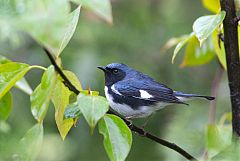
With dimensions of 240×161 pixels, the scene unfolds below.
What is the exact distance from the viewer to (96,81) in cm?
368

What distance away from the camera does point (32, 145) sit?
3.78 feet

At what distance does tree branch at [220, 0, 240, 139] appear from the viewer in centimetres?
144

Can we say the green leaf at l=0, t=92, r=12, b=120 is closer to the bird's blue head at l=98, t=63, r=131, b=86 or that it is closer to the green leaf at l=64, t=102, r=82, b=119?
the green leaf at l=64, t=102, r=82, b=119

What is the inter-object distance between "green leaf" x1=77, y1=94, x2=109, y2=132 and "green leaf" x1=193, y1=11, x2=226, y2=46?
1.20 feet

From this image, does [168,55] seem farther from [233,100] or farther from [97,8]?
[97,8]

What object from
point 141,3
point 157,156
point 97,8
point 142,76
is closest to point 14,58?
point 141,3

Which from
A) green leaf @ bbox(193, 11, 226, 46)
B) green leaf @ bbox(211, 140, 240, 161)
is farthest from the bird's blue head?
green leaf @ bbox(211, 140, 240, 161)

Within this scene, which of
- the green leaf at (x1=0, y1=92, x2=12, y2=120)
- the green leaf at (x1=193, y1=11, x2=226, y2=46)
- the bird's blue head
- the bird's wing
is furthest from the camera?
the bird's blue head

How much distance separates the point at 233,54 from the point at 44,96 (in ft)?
2.11

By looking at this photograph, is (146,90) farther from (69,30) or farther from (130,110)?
(69,30)

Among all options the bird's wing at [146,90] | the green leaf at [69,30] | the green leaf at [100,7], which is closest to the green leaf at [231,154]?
the green leaf at [100,7]

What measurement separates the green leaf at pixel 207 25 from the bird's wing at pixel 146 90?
39.5 inches

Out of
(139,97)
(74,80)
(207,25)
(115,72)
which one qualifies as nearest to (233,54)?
(207,25)

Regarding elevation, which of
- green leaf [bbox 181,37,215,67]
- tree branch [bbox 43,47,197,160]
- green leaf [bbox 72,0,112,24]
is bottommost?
green leaf [bbox 181,37,215,67]
